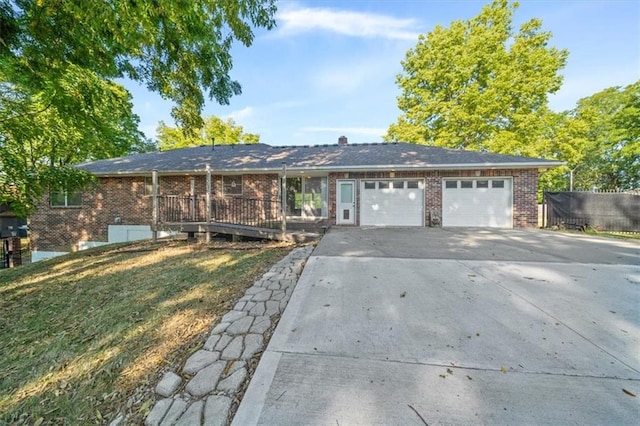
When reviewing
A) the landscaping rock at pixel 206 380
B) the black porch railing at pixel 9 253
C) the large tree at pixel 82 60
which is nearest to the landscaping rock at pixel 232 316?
the landscaping rock at pixel 206 380

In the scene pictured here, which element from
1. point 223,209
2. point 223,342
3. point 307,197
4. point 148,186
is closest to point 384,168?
point 307,197

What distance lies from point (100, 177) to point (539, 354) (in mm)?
14191

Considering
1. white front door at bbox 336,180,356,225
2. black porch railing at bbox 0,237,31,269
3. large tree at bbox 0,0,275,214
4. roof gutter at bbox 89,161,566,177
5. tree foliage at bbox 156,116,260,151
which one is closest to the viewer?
large tree at bbox 0,0,275,214

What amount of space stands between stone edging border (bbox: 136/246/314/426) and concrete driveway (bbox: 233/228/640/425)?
143mm

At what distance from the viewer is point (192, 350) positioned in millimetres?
2266

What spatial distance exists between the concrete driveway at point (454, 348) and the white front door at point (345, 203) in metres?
5.82

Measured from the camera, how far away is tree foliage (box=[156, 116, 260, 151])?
82.5 feet

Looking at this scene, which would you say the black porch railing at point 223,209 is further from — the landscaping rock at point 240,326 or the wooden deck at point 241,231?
the landscaping rock at point 240,326

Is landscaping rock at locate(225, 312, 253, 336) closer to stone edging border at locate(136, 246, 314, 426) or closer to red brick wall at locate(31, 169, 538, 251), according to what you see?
stone edging border at locate(136, 246, 314, 426)

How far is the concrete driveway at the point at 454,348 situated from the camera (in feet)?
5.35

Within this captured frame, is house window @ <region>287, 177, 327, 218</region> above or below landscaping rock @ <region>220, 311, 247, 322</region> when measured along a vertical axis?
above

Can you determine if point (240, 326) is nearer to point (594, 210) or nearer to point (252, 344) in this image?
point (252, 344)

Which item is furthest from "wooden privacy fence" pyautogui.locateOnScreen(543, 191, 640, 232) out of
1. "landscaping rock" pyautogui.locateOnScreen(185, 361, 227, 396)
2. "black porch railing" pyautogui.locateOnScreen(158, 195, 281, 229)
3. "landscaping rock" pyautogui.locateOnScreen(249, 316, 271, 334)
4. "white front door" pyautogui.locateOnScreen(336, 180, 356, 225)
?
"landscaping rock" pyautogui.locateOnScreen(185, 361, 227, 396)

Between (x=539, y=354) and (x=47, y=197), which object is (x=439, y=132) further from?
(x=47, y=197)
